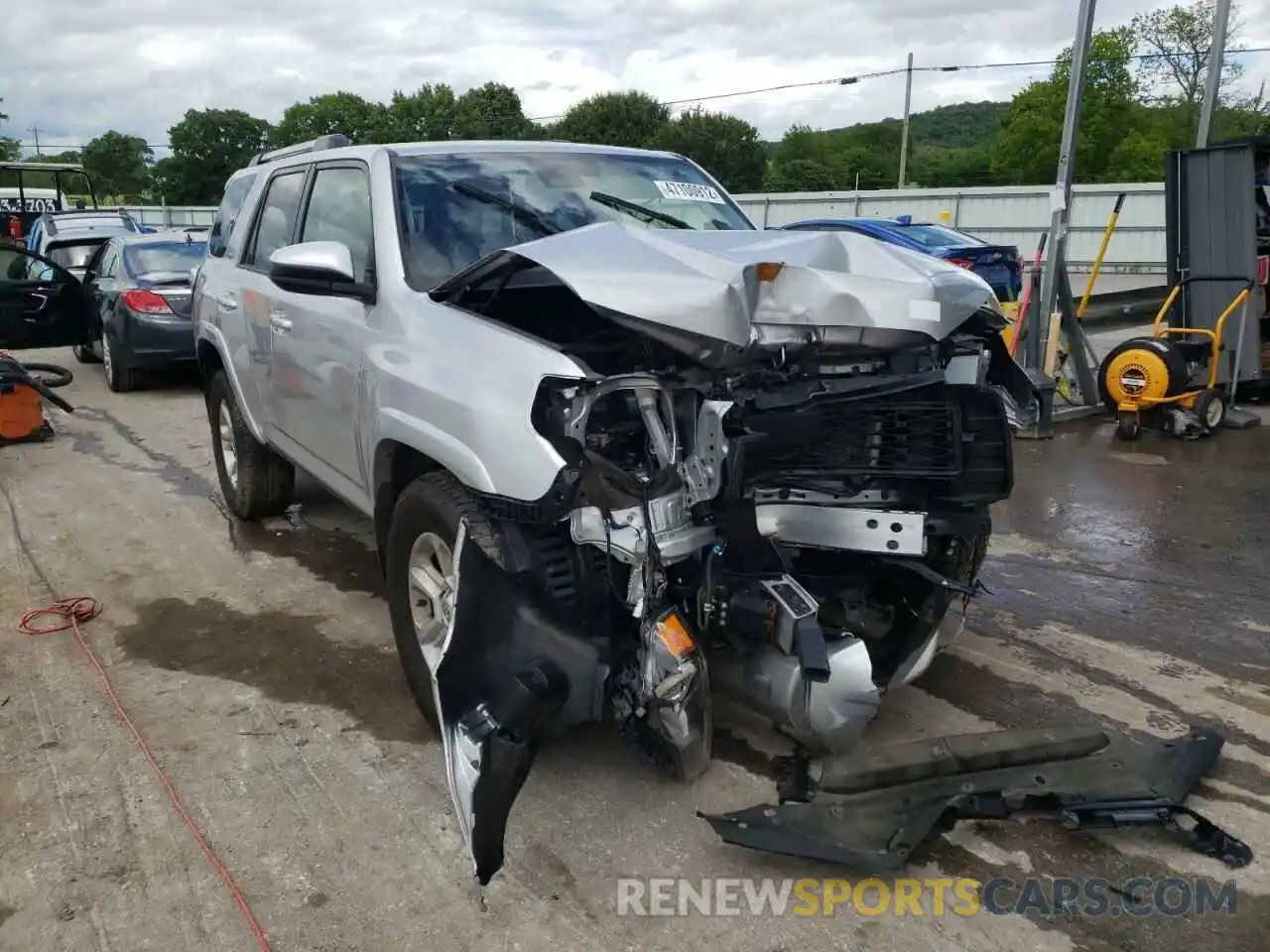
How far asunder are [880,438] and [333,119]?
251ft

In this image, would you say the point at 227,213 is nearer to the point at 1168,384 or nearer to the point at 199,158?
the point at 1168,384

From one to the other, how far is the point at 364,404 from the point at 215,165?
220 feet

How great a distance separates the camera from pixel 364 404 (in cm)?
384

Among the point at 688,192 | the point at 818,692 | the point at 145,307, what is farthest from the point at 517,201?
the point at 145,307

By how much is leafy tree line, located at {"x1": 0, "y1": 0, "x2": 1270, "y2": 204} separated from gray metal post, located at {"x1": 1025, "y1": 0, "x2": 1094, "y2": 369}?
4702cm

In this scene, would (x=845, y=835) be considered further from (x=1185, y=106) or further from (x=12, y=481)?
(x=1185, y=106)

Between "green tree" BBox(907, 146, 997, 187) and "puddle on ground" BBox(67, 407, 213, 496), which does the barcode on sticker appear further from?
"green tree" BBox(907, 146, 997, 187)

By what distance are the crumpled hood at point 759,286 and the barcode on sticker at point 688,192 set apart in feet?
4.08

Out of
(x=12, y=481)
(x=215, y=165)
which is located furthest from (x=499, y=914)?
(x=215, y=165)

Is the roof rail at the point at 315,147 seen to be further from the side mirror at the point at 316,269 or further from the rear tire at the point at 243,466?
the side mirror at the point at 316,269

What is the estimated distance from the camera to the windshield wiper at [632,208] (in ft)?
14.3

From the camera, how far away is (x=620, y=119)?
64.5 m

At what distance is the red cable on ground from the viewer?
2809 mm

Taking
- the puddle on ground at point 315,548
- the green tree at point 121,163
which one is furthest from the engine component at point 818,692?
the green tree at point 121,163
